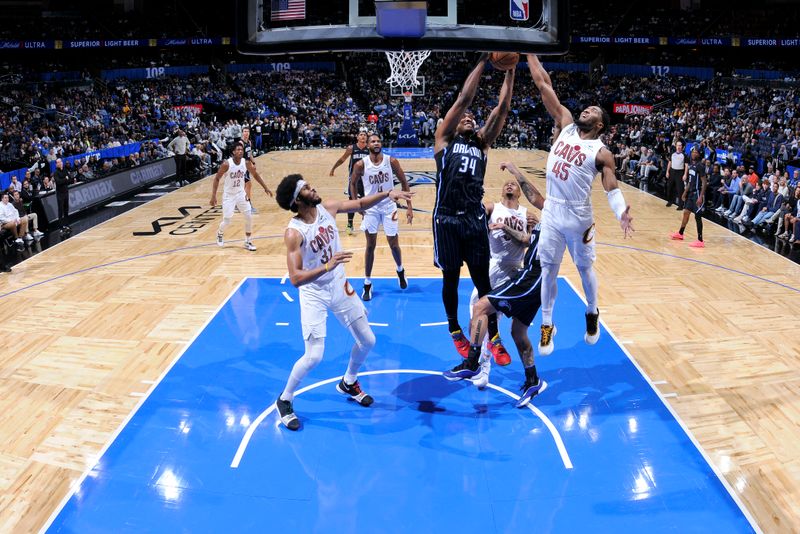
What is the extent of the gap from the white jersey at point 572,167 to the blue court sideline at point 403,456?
195cm

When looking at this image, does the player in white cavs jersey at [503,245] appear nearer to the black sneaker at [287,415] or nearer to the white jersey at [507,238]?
the white jersey at [507,238]

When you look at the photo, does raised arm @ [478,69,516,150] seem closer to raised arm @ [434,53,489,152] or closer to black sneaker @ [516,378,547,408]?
raised arm @ [434,53,489,152]

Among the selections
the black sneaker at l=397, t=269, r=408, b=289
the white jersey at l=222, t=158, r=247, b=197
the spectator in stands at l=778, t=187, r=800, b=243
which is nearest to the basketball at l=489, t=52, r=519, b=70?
the black sneaker at l=397, t=269, r=408, b=289

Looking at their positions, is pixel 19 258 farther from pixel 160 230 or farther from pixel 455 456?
pixel 455 456

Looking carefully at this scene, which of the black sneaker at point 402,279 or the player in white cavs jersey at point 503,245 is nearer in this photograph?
the player in white cavs jersey at point 503,245

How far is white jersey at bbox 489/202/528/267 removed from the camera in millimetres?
6137

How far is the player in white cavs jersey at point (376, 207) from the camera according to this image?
8812mm

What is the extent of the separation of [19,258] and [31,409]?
613 cm

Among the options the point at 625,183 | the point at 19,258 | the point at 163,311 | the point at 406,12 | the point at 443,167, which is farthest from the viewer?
the point at 625,183

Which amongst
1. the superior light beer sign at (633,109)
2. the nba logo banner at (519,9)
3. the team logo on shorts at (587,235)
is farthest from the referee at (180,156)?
the superior light beer sign at (633,109)

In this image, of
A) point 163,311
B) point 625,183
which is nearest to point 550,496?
point 163,311

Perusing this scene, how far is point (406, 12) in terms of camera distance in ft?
15.0

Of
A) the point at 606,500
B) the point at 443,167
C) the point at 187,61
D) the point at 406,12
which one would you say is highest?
the point at 187,61

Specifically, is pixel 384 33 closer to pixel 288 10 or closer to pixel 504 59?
pixel 288 10
